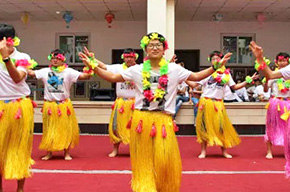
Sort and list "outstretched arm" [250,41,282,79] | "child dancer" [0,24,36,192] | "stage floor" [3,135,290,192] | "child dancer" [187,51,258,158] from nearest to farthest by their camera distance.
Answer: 1. "outstretched arm" [250,41,282,79]
2. "child dancer" [0,24,36,192]
3. "stage floor" [3,135,290,192]
4. "child dancer" [187,51,258,158]

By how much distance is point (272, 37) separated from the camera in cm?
1423

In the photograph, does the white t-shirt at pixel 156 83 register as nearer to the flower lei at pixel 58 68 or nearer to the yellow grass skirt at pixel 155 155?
the yellow grass skirt at pixel 155 155

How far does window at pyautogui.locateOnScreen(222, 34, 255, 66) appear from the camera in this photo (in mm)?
14203

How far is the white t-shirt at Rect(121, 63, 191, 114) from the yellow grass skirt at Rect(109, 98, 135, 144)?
2.74 meters

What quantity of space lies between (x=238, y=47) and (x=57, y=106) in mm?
8852

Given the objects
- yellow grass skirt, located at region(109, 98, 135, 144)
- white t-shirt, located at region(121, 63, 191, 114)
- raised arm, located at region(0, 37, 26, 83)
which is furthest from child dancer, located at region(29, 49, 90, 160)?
white t-shirt, located at region(121, 63, 191, 114)

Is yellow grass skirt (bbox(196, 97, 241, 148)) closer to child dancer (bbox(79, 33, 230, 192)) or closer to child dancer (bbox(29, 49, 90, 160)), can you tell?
child dancer (bbox(29, 49, 90, 160))

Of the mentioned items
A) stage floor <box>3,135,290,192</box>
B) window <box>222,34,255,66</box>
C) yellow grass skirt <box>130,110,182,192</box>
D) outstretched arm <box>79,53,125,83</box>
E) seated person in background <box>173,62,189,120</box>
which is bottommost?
stage floor <box>3,135,290,192</box>

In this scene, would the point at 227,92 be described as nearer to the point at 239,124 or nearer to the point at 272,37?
the point at 239,124

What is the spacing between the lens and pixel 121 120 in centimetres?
678

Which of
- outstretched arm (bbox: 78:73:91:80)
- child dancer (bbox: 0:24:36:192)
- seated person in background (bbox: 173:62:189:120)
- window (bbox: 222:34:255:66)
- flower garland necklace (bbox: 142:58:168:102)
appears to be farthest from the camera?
window (bbox: 222:34:255:66)

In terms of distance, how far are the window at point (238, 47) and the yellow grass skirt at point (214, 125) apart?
773cm

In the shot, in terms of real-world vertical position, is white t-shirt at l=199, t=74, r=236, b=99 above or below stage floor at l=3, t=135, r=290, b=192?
above

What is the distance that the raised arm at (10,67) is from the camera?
3.73m
